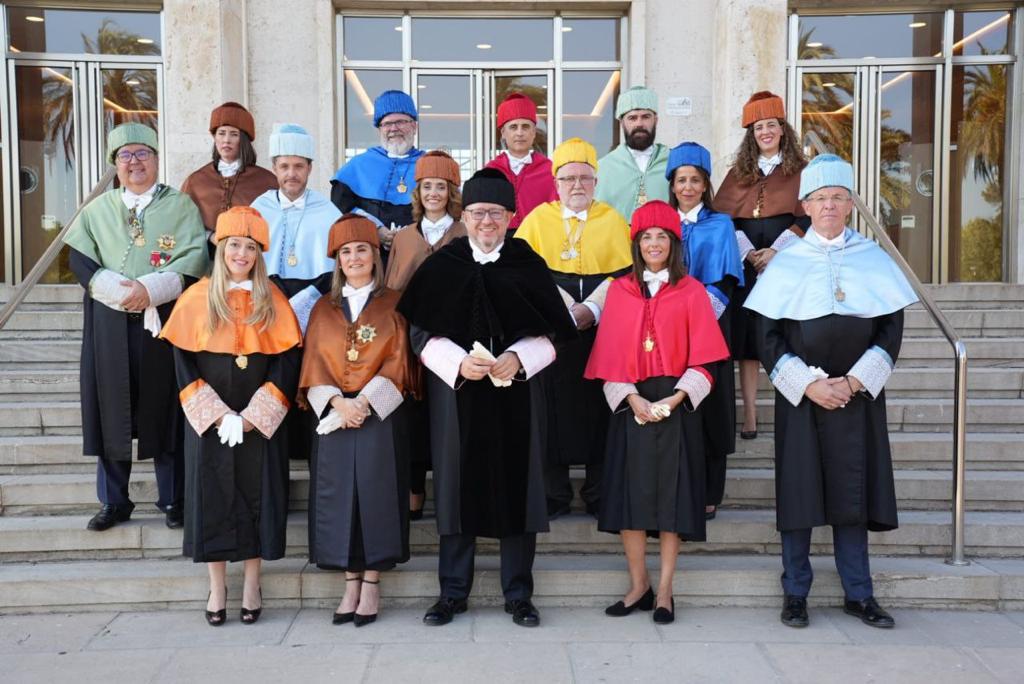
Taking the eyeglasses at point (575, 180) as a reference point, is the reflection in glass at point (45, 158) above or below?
above

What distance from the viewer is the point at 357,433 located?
173 inches

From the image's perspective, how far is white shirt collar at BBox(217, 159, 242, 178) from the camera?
5.45 metres

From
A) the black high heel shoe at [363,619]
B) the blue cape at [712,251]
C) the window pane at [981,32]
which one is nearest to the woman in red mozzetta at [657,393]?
the blue cape at [712,251]

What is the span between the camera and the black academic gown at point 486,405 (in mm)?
4332

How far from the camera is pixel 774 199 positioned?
5527 millimetres

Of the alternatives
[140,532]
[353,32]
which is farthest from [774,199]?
[353,32]

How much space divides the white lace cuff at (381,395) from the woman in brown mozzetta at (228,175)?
167 centimetres

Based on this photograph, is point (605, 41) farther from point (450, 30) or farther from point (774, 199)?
point (774, 199)

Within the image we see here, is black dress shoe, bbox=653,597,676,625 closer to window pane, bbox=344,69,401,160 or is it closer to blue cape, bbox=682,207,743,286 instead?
blue cape, bbox=682,207,743,286

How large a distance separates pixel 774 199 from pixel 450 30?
551 centimetres

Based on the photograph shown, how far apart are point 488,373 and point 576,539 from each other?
138cm

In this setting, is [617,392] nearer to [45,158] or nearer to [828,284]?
[828,284]

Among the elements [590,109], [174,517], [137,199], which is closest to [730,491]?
[174,517]

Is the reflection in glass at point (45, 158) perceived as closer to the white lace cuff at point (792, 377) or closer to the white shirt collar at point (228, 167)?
the white shirt collar at point (228, 167)
